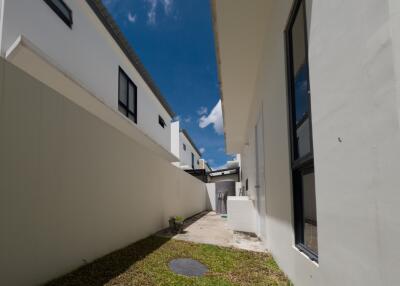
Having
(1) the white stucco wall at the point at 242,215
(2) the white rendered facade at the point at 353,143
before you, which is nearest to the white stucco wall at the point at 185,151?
(1) the white stucco wall at the point at 242,215

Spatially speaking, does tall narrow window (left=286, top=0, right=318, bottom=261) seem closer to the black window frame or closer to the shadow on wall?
the shadow on wall

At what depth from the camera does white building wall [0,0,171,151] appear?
4.08m

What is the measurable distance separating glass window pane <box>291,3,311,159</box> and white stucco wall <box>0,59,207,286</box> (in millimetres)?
3190

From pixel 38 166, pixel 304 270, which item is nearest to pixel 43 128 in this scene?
pixel 38 166

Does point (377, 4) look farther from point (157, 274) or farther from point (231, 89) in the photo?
point (231, 89)

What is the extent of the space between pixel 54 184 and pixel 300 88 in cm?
345

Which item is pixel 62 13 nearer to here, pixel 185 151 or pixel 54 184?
pixel 54 184

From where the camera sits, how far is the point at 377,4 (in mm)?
1189

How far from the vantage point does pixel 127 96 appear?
332 inches

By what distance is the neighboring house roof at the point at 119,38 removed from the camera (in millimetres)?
6270

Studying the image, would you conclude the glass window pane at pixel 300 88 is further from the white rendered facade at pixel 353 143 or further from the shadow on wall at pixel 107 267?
the shadow on wall at pixel 107 267

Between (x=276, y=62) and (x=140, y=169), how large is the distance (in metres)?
4.04

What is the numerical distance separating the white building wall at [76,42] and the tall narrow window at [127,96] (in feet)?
0.82

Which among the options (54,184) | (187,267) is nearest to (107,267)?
(187,267)
